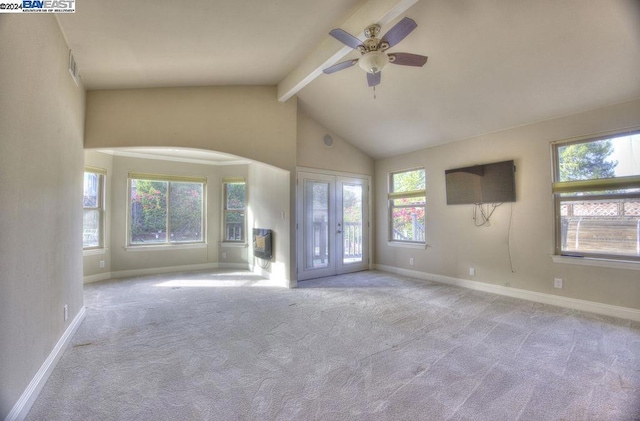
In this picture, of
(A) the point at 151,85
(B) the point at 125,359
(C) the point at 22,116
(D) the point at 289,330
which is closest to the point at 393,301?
(D) the point at 289,330

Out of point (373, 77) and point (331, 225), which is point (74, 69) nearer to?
point (373, 77)

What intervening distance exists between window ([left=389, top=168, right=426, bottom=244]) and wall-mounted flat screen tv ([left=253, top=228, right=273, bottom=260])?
8.70ft

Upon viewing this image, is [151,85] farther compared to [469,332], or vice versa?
[151,85]

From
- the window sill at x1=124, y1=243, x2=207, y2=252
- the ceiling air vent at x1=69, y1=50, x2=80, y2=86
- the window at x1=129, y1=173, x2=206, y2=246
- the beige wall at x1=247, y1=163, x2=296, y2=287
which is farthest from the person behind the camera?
the window at x1=129, y1=173, x2=206, y2=246

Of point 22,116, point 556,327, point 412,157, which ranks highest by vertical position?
point 412,157

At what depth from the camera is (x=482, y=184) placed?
4.48 m

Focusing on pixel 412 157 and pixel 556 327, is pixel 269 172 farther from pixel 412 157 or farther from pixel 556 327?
pixel 556 327

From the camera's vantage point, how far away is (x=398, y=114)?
4609 mm

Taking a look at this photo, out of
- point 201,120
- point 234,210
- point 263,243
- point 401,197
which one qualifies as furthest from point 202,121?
point 401,197

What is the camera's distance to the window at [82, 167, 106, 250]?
5113 millimetres

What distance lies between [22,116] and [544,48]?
Result: 15.2ft

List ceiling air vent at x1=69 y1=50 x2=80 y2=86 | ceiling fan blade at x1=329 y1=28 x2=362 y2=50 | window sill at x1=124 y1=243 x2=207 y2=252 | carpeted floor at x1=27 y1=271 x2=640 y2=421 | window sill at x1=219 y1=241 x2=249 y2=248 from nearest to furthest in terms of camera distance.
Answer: carpeted floor at x1=27 y1=271 x2=640 y2=421, ceiling fan blade at x1=329 y1=28 x2=362 y2=50, ceiling air vent at x1=69 y1=50 x2=80 y2=86, window sill at x1=124 y1=243 x2=207 y2=252, window sill at x1=219 y1=241 x2=249 y2=248

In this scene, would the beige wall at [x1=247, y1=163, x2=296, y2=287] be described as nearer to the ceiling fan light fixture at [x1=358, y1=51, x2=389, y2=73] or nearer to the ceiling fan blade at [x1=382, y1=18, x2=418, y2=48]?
the ceiling fan light fixture at [x1=358, y1=51, x2=389, y2=73]

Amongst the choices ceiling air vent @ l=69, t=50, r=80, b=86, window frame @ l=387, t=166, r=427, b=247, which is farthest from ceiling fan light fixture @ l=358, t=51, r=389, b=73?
window frame @ l=387, t=166, r=427, b=247
